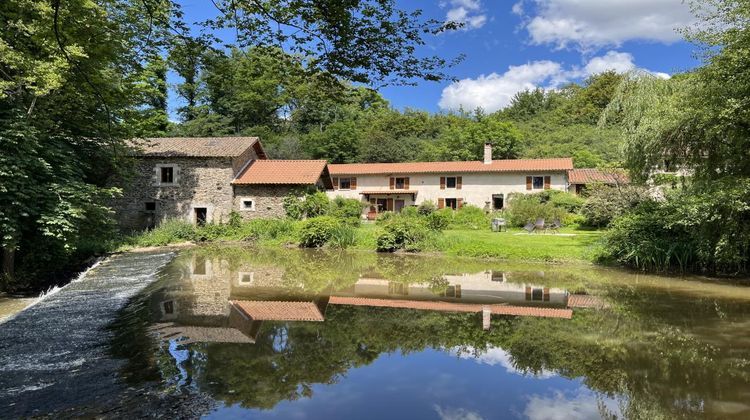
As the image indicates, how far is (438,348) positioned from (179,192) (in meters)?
23.6

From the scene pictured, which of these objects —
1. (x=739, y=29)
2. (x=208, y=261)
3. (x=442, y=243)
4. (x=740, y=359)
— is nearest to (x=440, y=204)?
(x=442, y=243)

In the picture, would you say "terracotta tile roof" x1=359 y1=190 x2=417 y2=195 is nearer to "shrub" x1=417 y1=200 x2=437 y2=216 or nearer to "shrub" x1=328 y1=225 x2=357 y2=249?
"shrub" x1=417 y1=200 x2=437 y2=216

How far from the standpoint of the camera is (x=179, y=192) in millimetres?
27078

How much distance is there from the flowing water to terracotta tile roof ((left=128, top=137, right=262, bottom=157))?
15983 millimetres

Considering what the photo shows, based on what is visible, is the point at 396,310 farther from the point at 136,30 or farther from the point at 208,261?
the point at 208,261

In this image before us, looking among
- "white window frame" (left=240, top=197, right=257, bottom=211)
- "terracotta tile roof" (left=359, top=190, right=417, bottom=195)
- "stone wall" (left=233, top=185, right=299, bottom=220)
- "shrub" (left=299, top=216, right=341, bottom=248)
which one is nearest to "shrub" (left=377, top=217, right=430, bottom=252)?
"shrub" (left=299, top=216, right=341, bottom=248)

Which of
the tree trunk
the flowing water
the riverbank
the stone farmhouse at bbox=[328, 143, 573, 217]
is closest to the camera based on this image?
the flowing water

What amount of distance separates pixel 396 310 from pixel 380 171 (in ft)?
92.3

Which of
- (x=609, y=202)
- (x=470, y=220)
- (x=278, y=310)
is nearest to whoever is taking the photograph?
(x=278, y=310)

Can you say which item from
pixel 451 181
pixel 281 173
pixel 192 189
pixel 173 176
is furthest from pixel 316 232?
pixel 451 181

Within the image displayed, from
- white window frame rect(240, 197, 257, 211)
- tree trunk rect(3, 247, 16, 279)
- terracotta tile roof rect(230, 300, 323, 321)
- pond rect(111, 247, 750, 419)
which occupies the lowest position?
pond rect(111, 247, 750, 419)

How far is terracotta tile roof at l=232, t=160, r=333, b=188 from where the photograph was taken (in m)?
27.1

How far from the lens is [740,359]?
642 cm

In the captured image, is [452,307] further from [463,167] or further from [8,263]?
[463,167]
